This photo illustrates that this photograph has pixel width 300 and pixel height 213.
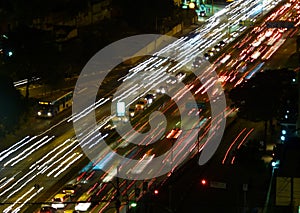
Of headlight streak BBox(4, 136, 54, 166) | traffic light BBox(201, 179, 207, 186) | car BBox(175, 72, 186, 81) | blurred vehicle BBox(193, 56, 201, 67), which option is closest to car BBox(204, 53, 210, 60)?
blurred vehicle BBox(193, 56, 201, 67)

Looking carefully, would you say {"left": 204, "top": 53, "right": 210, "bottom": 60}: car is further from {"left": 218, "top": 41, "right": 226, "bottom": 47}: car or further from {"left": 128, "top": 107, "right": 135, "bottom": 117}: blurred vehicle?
{"left": 128, "top": 107, "right": 135, "bottom": 117}: blurred vehicle

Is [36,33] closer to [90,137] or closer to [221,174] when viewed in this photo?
[90,137]

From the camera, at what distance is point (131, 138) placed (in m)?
21.9

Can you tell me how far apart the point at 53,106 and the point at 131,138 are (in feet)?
13.8

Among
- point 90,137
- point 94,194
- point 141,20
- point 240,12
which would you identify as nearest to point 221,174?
point 94,194

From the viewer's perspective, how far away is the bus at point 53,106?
80.7 ft

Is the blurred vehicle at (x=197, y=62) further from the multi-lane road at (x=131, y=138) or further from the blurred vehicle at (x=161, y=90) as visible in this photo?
the blurred vehicle at (x=161, y=90)

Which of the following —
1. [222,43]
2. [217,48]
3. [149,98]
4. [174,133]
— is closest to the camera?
[174,133]

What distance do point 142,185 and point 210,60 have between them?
16.7 metres

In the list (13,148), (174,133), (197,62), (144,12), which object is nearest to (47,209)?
(13,148)

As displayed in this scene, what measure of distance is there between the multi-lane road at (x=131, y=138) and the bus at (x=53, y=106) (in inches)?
23.2

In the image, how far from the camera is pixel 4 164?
65.3 feet

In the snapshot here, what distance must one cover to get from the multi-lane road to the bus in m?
0.59

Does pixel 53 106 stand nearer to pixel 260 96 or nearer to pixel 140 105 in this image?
pixel 140 105
